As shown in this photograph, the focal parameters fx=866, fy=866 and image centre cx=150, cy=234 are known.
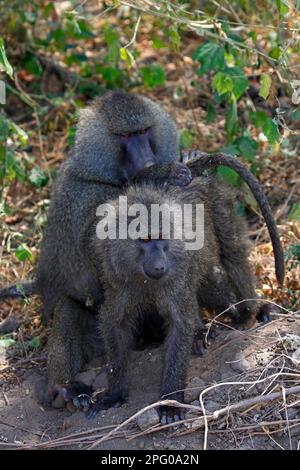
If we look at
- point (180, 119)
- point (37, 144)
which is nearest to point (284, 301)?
point (180, 119)

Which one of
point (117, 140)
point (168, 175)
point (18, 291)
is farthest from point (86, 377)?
point (117, 140)

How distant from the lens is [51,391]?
17.1 feet

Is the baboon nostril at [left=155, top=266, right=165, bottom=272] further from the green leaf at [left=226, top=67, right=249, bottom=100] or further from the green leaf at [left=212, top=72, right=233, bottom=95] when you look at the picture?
the green leaf at [left=226, top=67, right=249, bottom=100]

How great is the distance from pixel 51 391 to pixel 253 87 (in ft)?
12.7

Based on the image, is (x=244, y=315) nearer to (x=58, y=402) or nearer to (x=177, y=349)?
(x=177, y=349)

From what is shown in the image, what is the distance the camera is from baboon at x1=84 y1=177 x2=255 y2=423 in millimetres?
4695

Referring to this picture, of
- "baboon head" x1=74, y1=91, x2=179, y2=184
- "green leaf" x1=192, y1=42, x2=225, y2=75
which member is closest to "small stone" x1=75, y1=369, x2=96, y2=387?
"baboon head" x1=74, y1=91, x2=179, y2=184

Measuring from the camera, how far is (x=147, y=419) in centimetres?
454

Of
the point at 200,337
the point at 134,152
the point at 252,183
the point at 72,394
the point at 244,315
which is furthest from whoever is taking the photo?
the point at 244,315

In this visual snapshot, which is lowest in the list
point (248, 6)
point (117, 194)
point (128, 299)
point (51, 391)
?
point (51, 391)

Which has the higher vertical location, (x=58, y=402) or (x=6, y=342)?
(x=6, y=342)

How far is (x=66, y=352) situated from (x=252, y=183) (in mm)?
1557

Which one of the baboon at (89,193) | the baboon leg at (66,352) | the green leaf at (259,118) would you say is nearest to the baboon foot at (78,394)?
the baboon leg at (66,352)
